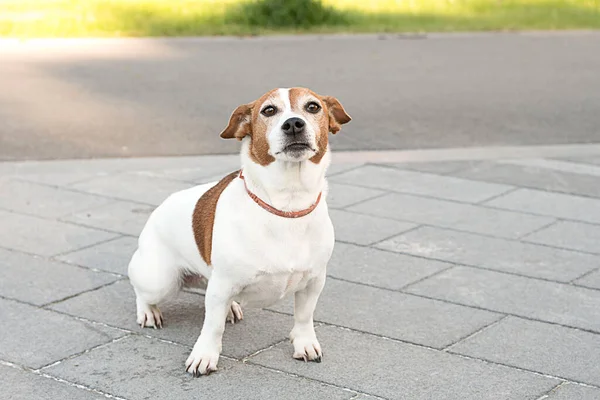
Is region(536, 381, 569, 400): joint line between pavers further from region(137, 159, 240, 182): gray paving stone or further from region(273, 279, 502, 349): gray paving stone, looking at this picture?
region(137, 159, 240, 182): gray paving stone

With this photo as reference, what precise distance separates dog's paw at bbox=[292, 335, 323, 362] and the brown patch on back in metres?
0.51

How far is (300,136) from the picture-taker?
418 cm

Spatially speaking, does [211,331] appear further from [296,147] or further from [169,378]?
[296,147]

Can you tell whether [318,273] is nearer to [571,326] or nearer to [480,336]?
[480,336]

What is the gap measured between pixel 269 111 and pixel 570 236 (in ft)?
9.70

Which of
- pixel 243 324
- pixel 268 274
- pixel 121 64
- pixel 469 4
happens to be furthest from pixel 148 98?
pixel 469 4

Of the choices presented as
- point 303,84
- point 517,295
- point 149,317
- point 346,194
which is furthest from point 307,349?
point 303,84

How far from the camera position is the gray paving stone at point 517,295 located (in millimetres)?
5312

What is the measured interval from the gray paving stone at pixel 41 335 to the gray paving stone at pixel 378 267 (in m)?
1.41

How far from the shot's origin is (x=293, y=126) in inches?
164

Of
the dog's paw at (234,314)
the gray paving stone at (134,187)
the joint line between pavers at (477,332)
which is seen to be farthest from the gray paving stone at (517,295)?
the gray paving stone at (134,187)

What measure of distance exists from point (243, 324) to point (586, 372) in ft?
5.05

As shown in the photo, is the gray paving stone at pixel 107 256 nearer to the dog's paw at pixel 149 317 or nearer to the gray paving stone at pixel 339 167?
the dog's paw at pixel 149 317

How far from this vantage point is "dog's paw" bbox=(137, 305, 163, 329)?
508cm
